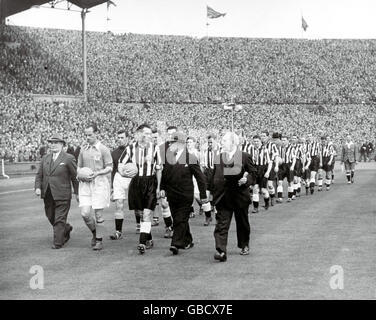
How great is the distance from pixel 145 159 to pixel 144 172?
211 millimetres

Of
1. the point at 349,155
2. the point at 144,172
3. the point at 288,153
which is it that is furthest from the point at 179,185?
the point at 349,155

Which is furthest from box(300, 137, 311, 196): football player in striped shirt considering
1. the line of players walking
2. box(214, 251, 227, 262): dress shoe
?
box(214, 251, 227, 262): dress shoe

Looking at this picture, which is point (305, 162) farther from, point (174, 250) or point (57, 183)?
point (174, 250)

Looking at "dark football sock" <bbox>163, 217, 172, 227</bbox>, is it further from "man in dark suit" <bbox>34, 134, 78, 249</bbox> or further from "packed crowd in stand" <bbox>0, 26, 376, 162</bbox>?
"packed crowd in stand" <bbox>0, 26, 376, 162</bbox>

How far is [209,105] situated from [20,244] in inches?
1847

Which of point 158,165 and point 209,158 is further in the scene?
point 209,158

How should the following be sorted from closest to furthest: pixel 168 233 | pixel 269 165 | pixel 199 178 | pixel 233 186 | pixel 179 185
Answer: pixel 233 186
pixel 179 185
pixel 199 178
pixel 168 233
pixel 269 165

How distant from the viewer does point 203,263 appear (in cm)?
922

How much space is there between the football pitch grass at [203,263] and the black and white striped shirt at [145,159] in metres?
1.24

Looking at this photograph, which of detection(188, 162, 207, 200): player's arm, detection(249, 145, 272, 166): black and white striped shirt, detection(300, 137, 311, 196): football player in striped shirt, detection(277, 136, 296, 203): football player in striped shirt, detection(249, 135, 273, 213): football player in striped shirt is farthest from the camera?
detection(300, 137, 311, 196): football player in striped shirt

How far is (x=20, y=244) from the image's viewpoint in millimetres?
11125

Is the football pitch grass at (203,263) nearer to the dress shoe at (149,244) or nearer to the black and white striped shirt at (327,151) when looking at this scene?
the dress shoe at (149,244)

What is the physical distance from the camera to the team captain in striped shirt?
34.7 ft

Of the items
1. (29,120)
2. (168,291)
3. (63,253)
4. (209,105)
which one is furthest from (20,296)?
(209,105)
